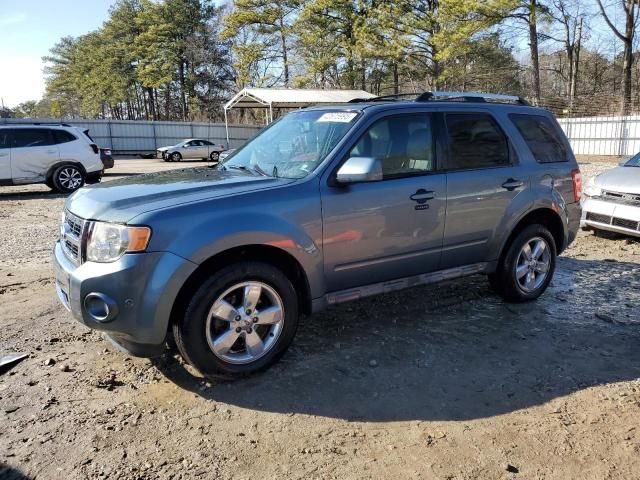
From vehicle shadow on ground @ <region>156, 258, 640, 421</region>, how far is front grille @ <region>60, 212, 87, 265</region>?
0.97m

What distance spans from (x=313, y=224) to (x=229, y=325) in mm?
884

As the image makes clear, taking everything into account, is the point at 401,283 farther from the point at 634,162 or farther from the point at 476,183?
the point at 634,162

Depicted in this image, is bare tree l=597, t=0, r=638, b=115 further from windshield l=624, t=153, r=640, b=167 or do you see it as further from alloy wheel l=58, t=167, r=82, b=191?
alloy wheel l=58, t=167, r=82, b=191

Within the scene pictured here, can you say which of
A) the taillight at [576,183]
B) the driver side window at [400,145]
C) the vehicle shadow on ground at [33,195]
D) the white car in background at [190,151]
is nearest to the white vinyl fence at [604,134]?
the white car in background at [190,151]

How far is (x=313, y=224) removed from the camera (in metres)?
3.64

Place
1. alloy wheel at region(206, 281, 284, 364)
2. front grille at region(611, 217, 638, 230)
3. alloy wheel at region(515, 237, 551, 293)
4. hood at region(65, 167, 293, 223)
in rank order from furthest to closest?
1. front grille at region(611, 217, 638, 230)
2. alloy wheel at region(515, 237, 551, 293)
3. alloy wheel at region(206, 281, 284, 364)
4. hood at region(65, 167, 293, 223)

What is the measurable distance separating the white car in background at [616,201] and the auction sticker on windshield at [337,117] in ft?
17.0

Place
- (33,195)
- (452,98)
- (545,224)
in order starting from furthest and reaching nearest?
(33,195) → (545,224) → (452,98)

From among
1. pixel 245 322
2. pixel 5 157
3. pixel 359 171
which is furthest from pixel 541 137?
pixel 5 157

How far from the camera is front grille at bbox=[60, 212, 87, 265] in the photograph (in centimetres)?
332

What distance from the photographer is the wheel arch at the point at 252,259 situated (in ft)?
10.9

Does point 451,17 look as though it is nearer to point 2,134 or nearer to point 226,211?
point 2,134

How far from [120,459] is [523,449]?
83.9 inches

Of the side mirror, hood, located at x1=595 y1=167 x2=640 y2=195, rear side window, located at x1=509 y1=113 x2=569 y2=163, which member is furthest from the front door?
hood, located at x1=595 y1=167 x2=640 y2=195
